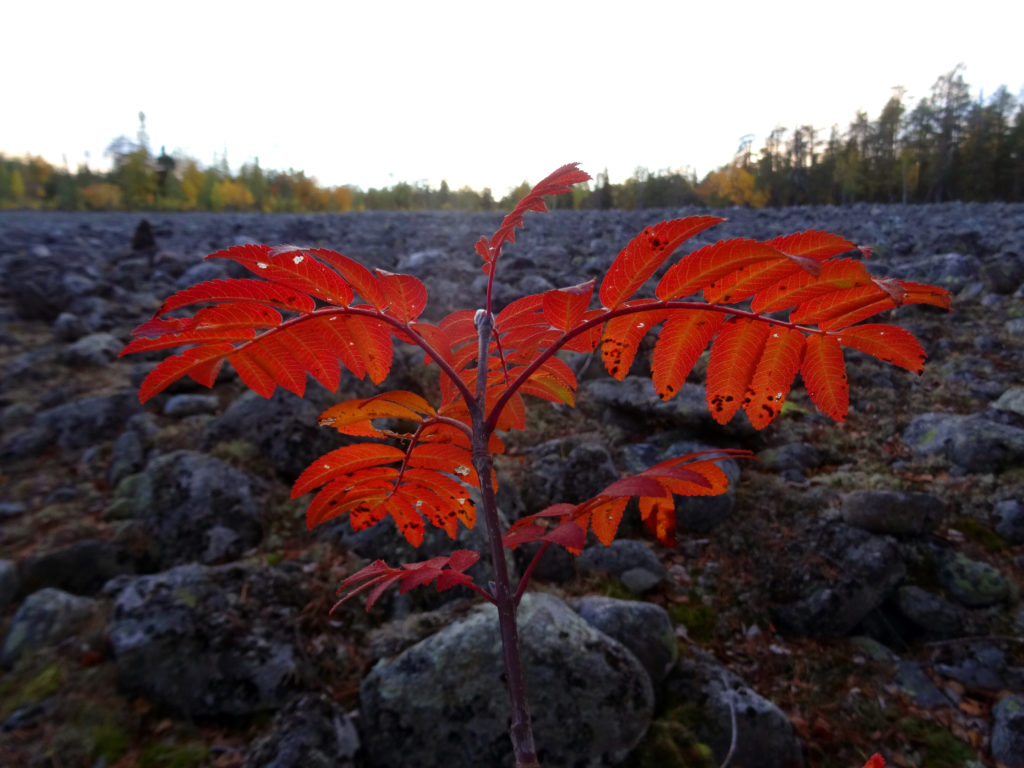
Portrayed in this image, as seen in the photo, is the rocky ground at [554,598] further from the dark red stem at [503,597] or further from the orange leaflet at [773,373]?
the orange leaflet at [773,373]

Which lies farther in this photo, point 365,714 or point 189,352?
point 365,714

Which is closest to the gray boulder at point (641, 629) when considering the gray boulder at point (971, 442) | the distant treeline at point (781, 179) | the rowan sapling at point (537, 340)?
the rowan sapling at point (537, 340)

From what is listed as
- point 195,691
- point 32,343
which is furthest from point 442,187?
point 195,691

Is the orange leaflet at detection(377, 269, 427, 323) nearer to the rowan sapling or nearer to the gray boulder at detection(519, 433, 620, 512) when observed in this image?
the rowan sapling

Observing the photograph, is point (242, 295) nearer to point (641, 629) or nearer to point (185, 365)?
point (185, 365)

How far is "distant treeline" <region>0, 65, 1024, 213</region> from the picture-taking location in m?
34.6

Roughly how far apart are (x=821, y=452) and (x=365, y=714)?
340 cm

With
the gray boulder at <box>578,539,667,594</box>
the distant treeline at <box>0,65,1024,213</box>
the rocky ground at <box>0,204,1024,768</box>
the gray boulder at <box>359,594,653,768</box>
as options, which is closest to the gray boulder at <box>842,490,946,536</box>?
the rocky ground at <box>0,204,1024,768</box>

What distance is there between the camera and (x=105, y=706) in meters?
2.04

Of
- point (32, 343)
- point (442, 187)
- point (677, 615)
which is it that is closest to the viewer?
point (677, 615)

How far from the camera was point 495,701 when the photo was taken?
1.94 meters

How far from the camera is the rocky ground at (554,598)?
1.99 m

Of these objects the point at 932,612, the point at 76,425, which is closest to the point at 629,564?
the point at 932,612

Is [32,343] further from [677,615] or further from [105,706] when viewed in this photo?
[677,615]
